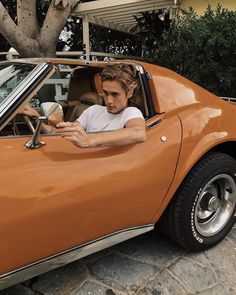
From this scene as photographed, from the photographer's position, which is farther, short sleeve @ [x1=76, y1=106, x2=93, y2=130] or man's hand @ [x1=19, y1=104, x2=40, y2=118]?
short sleeve @ [x1=76, y1=106, x2=93, y2=130]

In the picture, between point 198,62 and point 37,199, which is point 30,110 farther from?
point 198,62

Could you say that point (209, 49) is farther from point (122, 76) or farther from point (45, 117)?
point (45, 117)

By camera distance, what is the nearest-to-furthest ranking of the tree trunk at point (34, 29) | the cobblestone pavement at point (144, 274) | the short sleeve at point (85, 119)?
the cobblestone pavement at point (144, 274), the short sleeve at point (85, 119), the tree trunk at point (34, 29)

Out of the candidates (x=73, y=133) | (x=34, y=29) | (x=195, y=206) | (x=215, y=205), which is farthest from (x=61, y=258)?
(x=34, y=29)

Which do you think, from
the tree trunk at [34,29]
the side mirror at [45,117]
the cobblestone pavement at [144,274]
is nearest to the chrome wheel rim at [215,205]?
the cobblestone pavement at [144,274]

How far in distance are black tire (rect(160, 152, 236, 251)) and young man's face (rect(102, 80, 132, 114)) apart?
27.2 inches

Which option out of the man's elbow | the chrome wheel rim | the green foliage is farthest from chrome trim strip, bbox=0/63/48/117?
the green foliage

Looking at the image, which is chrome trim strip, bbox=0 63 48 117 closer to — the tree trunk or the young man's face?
the young man's face

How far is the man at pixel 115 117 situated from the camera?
1844 mm

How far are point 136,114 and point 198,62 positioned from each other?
3818 millimetres

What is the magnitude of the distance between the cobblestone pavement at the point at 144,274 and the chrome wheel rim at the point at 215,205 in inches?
7.0

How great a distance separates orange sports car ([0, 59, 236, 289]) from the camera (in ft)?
5.51

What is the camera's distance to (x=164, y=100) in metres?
2.28

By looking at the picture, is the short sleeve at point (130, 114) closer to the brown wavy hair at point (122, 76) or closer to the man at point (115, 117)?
the man at point (115, 117)
